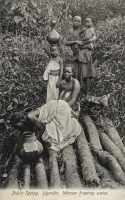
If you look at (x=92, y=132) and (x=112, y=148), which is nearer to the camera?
(x=112, y=148)

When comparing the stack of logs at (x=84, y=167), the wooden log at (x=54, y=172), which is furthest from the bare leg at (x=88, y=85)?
the wooden log at (x=54, y=172)

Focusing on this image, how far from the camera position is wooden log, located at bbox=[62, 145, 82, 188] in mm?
3645

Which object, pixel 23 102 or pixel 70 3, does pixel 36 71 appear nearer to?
pixel 23 102

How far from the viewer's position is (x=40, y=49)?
6.57 metres

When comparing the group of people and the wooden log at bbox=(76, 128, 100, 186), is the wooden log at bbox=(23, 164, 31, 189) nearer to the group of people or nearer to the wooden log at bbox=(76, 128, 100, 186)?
the group of people

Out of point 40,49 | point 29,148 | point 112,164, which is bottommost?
point 112,164

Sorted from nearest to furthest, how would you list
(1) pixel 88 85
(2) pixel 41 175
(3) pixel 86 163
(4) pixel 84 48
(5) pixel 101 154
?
(2) pixel 41 175, (3) pixel 86 163, (5) pixel 101 154, (4) pixel 84 48, (1) pixel 88 85

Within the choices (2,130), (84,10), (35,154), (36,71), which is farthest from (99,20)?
(35,154)

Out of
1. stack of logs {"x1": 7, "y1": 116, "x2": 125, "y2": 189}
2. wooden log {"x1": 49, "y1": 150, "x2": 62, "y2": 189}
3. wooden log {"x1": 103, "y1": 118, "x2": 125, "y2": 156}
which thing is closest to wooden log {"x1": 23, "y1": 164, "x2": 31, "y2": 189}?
stack of logs {"x1": 7, "y1": 116, "x2": 125, "y2": 189}

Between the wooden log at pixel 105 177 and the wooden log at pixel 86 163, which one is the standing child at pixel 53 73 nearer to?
the wooden log at pixel 86 163

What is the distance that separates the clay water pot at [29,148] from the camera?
4.05 meters

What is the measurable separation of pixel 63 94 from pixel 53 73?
11.2 inches

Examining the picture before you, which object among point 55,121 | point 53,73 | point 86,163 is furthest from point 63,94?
point 86,163

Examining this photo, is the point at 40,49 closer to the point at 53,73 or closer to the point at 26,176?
the point at 53,73
